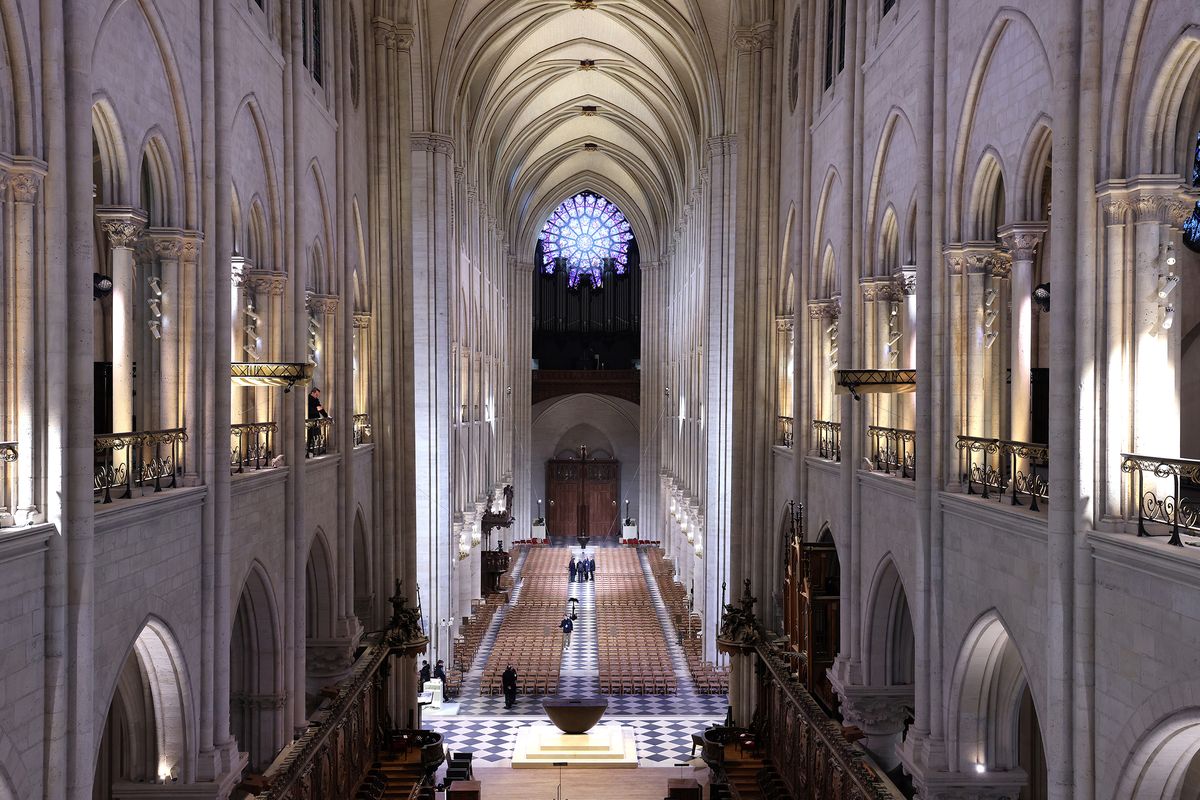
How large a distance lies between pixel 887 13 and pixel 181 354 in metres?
9.95

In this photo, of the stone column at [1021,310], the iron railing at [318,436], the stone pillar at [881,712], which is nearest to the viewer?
the stone column at [1021,310]

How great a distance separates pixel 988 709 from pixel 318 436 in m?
10.8

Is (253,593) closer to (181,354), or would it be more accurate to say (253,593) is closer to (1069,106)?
(181,354)

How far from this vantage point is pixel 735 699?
2270 cm

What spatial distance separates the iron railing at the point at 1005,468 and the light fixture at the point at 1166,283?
1776 millimetres

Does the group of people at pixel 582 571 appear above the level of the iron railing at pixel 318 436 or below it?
below

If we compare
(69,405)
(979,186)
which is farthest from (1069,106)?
(69,405)

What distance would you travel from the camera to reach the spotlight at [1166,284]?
852 centimetres

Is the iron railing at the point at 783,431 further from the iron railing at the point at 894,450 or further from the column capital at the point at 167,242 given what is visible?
the column capital at the point at 167,242

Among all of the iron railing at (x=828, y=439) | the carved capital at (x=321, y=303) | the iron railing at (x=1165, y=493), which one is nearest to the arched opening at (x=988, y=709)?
the iron railing at (x=1165, y=493)

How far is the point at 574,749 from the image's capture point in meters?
21.6

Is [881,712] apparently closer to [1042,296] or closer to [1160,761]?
[1042,296]

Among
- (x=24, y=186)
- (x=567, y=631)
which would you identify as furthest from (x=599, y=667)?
(x=24, y=186)

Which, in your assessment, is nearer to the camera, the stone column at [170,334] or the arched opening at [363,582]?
the stone column at [170,334]
